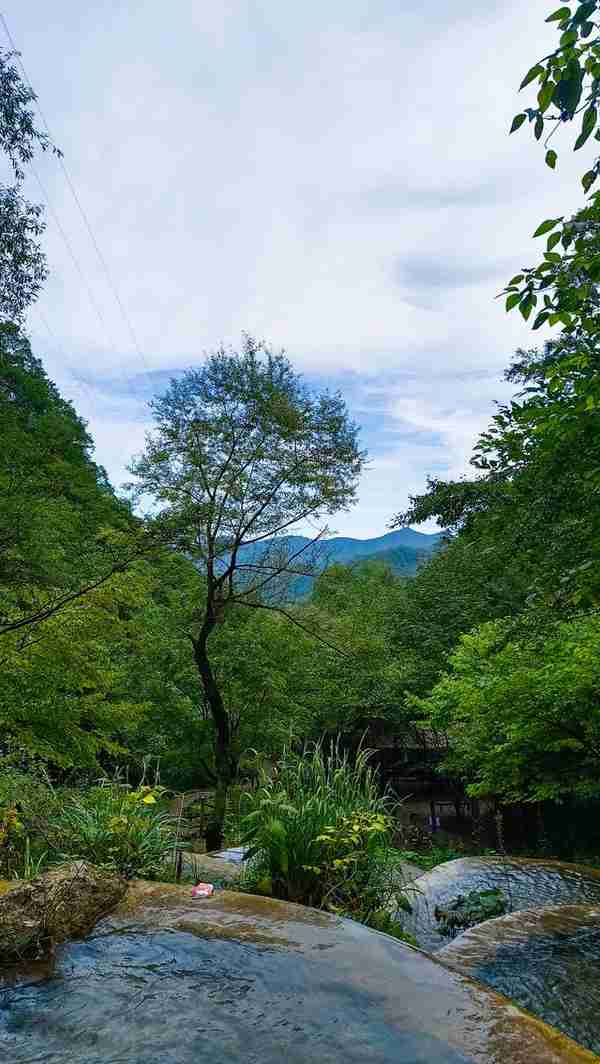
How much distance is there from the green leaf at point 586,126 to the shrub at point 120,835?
14.9 ft

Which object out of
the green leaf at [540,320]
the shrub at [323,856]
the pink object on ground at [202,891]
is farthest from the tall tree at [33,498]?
the green leaf at [540,320]

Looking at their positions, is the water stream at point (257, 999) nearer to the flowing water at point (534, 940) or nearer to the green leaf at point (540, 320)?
the flowing water at point (534, 940)

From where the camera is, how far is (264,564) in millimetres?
12922

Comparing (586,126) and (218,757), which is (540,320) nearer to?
(586,126)

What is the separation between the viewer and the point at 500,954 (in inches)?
188

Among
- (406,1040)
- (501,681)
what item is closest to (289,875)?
(406,1040)

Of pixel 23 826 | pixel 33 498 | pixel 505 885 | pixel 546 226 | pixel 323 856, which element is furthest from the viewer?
pixel 33 498

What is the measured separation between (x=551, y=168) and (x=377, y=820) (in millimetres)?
4090

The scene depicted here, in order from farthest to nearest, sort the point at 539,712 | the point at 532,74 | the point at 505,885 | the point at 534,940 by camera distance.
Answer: the point at 539,712 → the point at 505,885 → the point at 534,940 → the point at 532,74

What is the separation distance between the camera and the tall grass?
4438 millimetres

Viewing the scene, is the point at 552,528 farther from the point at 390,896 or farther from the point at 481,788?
the point at 481,788

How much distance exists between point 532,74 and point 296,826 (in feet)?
14.2

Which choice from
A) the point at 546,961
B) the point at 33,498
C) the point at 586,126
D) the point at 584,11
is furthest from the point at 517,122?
the point at 33,498

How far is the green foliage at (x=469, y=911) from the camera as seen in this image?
599 centimetres
